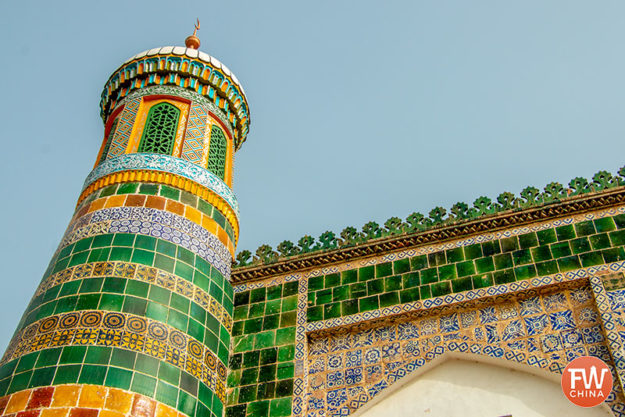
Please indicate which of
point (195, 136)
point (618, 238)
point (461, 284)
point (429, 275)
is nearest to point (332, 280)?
point (429, 275)

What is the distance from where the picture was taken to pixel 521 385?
5.58 m

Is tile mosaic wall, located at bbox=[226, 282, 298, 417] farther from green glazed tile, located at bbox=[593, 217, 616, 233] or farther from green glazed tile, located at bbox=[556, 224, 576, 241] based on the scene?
green glazed tile, located at bbox=[593, 217, 616, 233]

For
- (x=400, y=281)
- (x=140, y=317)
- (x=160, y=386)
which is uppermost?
(x=400, y=281)

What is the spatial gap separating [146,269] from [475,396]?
8.96ft

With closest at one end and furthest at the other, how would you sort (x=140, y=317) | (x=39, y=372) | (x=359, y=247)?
(x=39, y=372) < (x=140, y=317) < (x=359, y=247)

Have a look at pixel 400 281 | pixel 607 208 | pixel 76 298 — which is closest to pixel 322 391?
pixel 400 281

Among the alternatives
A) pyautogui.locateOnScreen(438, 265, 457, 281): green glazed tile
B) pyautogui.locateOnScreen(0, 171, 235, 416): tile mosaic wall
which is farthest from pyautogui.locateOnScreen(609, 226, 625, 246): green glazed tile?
pyautogui.locateOnScreen(0, 171, 235, 416): tile mosaic wall

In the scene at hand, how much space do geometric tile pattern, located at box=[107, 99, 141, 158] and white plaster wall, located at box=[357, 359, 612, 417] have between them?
3614 mm

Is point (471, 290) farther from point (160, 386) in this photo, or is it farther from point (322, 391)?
point (160, 386)

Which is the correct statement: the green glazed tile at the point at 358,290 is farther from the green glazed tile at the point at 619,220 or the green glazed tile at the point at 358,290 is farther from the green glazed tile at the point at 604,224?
the green glazed tile at the point at 619,220

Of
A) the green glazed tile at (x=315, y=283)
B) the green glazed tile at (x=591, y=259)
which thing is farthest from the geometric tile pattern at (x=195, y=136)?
the green glazed tile at (x=591, y=259)

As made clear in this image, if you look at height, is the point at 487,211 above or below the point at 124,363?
above

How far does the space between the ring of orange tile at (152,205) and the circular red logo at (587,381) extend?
3.33 m

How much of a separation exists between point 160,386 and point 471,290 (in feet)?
8.11
